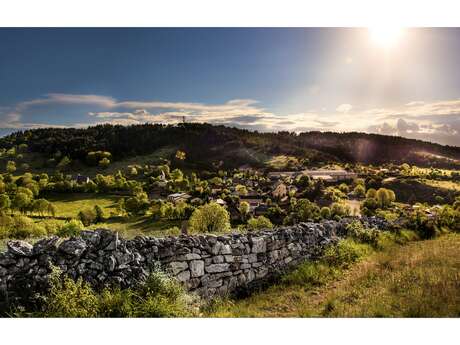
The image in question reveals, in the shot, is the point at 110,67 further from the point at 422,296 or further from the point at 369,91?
the point at 422,296

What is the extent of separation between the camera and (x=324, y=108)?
9.16m

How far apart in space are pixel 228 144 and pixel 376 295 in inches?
237

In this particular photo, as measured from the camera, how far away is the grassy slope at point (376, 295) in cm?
507

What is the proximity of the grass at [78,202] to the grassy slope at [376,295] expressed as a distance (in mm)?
7569

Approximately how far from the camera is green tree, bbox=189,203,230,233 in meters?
10.8

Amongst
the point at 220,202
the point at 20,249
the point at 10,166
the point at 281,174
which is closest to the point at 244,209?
the point at 220,202

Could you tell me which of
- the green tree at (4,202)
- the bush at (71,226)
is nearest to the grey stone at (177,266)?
the bush at (71,226)

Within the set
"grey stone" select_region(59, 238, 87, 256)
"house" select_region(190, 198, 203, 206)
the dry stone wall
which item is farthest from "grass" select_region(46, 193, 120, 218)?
"grey stone" select_region(59, 238, 87, 256)

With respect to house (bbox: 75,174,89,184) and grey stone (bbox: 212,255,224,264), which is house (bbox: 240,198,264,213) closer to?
grey stone (bbox: 212,255,224,264)

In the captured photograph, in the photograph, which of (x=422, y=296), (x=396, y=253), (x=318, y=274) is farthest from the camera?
(x=396, y=253)

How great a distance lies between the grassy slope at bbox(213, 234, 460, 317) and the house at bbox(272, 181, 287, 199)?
3.39m
